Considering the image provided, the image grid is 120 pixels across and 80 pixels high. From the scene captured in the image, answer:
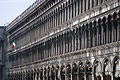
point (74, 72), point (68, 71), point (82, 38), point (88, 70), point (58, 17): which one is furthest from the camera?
point (58, 17)

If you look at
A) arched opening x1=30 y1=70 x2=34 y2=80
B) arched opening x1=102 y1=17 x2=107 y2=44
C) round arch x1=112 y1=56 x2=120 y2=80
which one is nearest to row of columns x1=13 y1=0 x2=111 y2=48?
arched opening x1=102 y1=17 x2=107 y2=44

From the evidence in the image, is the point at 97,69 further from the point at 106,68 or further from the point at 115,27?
the point at 115,27

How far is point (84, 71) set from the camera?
49000mm

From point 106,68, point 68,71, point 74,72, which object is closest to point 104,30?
point 106,68

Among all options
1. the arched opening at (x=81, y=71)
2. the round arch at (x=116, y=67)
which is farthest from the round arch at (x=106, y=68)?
the arched opening at (x=81, y=71)

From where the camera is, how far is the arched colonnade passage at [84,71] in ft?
136

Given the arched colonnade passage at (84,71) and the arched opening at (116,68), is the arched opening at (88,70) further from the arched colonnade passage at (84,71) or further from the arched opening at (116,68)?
the arched opening at (116,68)

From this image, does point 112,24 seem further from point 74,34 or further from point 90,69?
point 74,34

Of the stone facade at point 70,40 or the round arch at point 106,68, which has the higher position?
the stone facade at point 70,40

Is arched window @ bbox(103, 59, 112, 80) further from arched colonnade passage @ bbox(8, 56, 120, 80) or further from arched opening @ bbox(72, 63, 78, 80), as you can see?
arched opening @ bbox(72, 63, 78, 80)

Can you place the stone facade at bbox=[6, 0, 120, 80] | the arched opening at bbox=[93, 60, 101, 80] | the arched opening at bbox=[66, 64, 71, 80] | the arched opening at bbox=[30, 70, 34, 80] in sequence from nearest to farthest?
the stone facade at bbox=[6, 0, 120, 80] < the arched opening at bbox=[93, 60, 101, 80] < the arched opening at bbox=[66, 64, 71, 80] < the arched opening at bbox=[30, 70, 34, 80]

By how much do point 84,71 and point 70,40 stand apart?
Result: 24.7 feet

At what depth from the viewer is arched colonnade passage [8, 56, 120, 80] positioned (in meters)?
41.5

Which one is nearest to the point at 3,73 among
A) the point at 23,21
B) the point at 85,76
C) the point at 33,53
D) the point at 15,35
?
the point at 15,35
